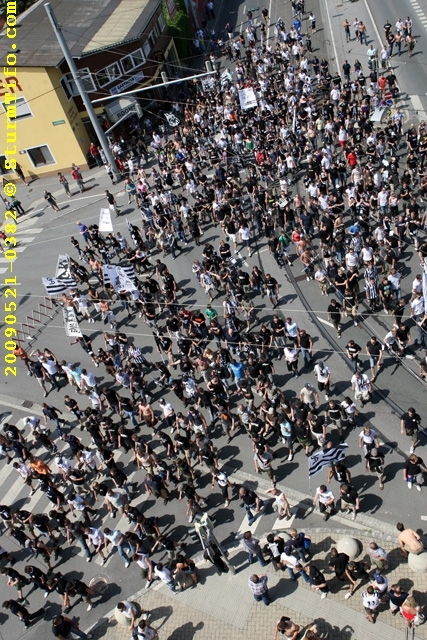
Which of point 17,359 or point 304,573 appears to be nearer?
point 304,573

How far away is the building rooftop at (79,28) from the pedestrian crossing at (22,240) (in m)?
9.36

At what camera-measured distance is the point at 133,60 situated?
38.6 meters

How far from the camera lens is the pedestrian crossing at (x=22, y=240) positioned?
100 feet

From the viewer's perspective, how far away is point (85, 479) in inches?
689

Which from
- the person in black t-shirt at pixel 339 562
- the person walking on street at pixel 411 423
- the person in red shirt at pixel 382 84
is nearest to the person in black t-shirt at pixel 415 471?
the person walking on street at pixel 411 423

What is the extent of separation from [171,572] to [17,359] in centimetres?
1274

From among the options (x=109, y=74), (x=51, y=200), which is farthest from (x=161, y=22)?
(x=51, y=200)

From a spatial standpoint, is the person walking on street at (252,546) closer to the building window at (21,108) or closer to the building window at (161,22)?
the building window at (21,108)

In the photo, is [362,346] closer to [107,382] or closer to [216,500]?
[216,500]

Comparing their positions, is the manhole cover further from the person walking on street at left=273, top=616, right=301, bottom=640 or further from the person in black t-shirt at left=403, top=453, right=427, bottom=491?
the person in black t-shirt at left=403, top=453, right=427, bottom=491

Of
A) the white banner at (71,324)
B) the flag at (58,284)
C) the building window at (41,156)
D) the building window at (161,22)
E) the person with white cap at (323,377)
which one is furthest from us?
the building window at (161,22)

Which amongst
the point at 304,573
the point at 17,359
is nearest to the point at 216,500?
the point at 304,573

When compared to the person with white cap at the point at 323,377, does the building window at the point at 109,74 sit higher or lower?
higher

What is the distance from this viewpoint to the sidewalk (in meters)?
12.6
